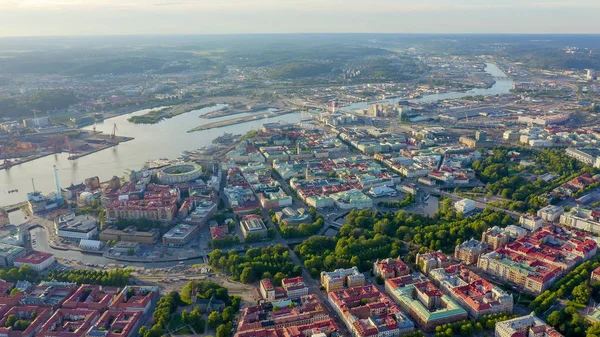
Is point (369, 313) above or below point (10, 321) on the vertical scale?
above

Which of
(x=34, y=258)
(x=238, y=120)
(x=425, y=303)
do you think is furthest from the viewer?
(x=238, y=120)

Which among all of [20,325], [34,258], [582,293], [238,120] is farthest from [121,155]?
[582,293]

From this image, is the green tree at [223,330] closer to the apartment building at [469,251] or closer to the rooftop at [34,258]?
the rooftop at [34,258]

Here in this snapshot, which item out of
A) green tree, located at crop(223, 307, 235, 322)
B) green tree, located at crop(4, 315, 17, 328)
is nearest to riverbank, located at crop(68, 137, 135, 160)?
green tree, located at crop(4, 315, 17, 328)

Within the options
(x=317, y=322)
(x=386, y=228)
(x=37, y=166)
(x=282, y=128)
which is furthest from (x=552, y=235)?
(x=37, y=166)

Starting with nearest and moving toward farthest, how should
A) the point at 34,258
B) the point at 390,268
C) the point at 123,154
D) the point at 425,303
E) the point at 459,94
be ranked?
the point at 425,303
the point at 390,268
the point at 34,258
the point at 123,154
the point at 459,94

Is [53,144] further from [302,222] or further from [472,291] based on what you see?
[472,291]

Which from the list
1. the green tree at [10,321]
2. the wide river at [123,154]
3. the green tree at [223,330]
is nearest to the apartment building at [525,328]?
the green tree at [223,330]

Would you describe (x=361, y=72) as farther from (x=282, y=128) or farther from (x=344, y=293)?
(x=344, y=293)
